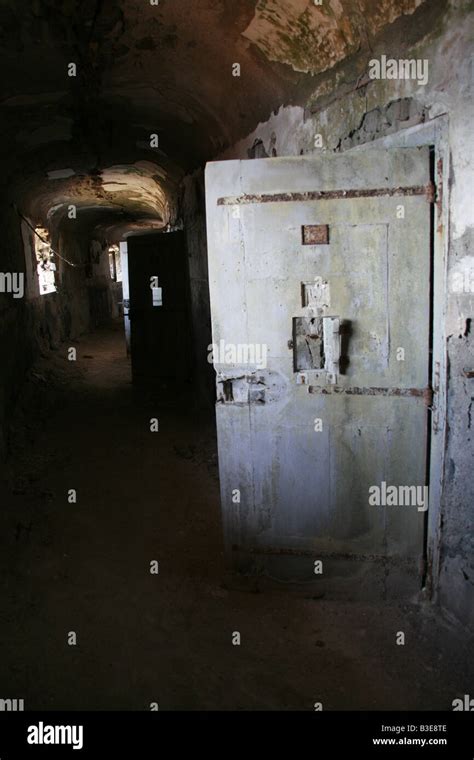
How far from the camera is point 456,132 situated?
2.50 meters

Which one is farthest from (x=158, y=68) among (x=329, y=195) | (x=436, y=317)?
(x=436, y=317)

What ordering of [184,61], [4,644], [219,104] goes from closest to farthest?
[4,644], [184,61], [219,104]

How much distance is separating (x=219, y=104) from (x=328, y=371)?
3039mm

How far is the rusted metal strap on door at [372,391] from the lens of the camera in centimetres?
291

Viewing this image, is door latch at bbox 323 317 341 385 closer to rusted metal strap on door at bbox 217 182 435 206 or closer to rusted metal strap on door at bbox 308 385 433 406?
rusted metal strap on door at bbox 308 385 433 406

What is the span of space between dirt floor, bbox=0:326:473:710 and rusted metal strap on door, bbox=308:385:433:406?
1.17 meters

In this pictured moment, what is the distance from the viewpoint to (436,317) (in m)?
2.81

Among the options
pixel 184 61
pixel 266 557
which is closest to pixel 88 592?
pixel 266 557

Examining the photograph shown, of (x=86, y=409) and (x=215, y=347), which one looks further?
(x=86, y=409)

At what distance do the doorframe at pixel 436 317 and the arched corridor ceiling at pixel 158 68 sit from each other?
1.80 ft

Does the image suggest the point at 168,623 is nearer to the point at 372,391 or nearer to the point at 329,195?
the point at 372,391

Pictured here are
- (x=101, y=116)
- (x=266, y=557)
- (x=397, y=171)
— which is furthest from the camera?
(x=101, y=116)

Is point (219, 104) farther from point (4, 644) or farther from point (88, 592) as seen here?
point (4, 644)

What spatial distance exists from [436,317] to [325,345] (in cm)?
57
